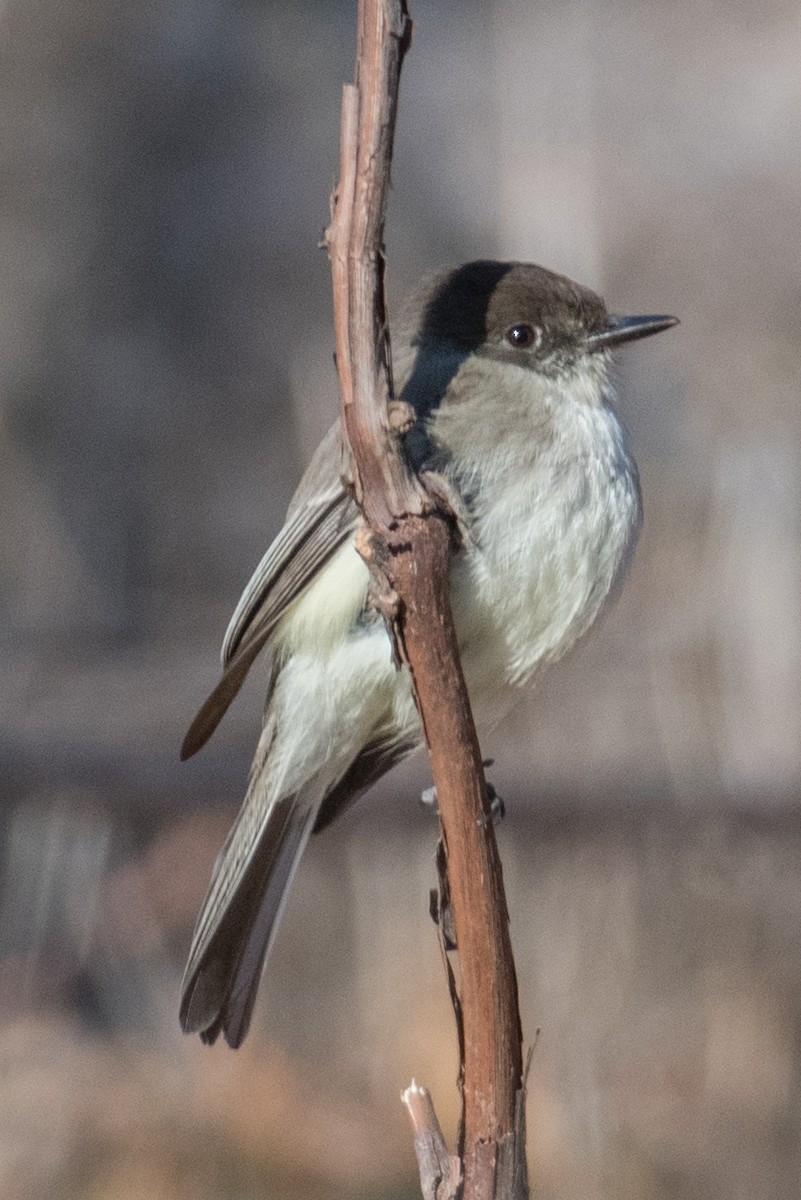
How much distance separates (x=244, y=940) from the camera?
7.99ft

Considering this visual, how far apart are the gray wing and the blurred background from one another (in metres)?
0.65

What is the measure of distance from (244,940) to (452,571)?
0.65 m

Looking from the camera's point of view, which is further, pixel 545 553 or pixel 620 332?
pixel 620 332

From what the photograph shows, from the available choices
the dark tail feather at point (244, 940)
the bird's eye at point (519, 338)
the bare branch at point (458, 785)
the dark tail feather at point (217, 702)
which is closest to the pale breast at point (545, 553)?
the bird's eye at point (519, 338)

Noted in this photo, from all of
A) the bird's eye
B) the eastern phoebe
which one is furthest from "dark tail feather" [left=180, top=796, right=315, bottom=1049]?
the bird's eye

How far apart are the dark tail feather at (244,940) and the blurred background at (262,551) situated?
895 millimetres

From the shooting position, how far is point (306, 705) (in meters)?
2.47

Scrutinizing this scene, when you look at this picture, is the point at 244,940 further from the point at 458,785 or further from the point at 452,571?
the point at 458,785

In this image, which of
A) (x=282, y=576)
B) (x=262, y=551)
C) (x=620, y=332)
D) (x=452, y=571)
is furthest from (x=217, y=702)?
(x=262, y=551)

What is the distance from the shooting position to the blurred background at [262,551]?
405 centimetres

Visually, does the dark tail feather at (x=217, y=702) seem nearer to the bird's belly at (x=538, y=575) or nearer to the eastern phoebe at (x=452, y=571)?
the eastern phoebe at (x=452, y=571)

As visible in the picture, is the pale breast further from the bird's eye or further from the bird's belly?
the bird's eye

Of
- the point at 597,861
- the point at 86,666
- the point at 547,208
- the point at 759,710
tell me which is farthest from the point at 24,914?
the point at 547,208

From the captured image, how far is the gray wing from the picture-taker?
230cm
